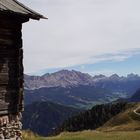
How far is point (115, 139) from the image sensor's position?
134ft

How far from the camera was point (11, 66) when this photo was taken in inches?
812

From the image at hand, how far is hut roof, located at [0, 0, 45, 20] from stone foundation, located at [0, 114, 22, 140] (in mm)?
4858

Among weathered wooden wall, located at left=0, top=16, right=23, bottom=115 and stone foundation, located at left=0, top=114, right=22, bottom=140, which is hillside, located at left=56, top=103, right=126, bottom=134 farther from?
weathered wooden wall, located at left=0, top=16, right=23, bottom=115

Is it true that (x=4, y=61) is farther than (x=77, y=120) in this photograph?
No

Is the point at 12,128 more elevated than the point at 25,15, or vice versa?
the point at 25,15

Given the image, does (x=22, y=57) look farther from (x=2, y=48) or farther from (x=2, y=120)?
(x=2, y=120)

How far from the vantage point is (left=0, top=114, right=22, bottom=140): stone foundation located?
65.7 feet

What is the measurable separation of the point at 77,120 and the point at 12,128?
148 m

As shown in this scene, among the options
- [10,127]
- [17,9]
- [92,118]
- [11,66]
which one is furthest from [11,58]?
[92,118]

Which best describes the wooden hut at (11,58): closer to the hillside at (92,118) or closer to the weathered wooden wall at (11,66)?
the weathered wooden wall at (11,66)

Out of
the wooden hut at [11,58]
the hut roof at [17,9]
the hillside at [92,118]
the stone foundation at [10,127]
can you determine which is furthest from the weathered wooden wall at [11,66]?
the hillside at [92,118]

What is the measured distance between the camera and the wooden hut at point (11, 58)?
20094 mm

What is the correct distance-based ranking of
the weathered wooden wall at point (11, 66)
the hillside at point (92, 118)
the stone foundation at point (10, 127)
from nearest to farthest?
the stone foundation at point (10, 127) → the weathered wooden wall at point (11, 66) → the hillside at point (92, 118)

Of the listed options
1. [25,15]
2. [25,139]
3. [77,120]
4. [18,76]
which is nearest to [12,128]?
[18,76]
